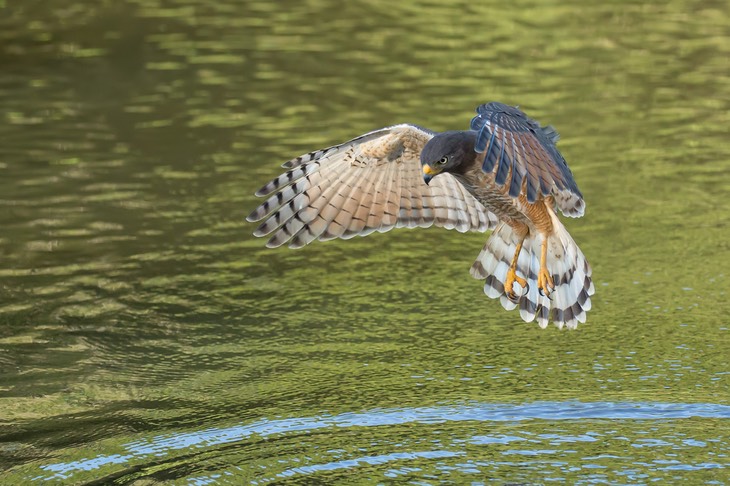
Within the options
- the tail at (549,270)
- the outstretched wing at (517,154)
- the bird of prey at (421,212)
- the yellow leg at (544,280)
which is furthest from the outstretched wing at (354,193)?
the outstretched wing at (517,154)

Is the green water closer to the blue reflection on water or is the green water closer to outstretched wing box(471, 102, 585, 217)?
the blue reflection on water

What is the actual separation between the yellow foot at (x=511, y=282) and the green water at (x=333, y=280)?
382 mm

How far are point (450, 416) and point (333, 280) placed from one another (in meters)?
2.13

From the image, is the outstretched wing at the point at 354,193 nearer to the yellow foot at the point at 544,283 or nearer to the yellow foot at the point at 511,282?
the yellow foot at the point at 511,282

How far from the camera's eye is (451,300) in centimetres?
745

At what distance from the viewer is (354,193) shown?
646 centimetres

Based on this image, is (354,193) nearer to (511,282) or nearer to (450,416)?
(511,282)

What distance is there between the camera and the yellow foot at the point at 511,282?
6.42 m

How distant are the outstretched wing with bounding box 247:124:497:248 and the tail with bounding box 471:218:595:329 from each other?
339 mm

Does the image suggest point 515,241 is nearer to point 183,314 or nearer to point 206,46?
point 183,314

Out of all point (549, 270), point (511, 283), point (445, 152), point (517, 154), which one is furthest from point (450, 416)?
point (517, 154)

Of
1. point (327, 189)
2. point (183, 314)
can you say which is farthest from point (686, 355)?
point (183, 314)

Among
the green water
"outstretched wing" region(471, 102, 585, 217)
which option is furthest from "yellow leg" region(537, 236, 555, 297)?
"outstretched wing" region(471, 102, 585, 217)

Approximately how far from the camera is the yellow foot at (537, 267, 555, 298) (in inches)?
248
